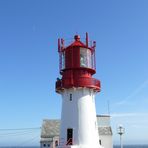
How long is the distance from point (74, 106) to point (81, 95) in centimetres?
117

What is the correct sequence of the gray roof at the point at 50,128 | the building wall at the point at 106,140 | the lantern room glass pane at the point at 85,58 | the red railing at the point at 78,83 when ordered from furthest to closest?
1. the gray roof at the point at 50,128
2. the building wall at the point at 106,140
3. the lantern room glass pane at the point at 85,58
4. the red railing at the point at 78,83

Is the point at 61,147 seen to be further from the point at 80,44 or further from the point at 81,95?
the point at 80,44

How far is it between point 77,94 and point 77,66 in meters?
2.51

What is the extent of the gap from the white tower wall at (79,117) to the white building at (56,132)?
1751 centimetres

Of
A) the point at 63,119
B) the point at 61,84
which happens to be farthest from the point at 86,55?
the point at 63,119

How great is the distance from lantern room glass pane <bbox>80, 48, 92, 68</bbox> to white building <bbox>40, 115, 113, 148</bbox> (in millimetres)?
19159

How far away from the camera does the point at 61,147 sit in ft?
91.4

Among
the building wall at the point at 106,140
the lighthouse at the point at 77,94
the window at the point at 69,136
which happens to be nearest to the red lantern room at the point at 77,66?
the lighthouse at the point at 77,94

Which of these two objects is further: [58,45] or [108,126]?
[108,126]

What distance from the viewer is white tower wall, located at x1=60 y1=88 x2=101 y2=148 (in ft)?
91.7

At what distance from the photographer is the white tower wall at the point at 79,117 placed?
2794 centimetres

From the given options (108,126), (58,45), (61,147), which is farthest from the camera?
(108,126)

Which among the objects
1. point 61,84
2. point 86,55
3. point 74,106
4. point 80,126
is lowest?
point 80,126

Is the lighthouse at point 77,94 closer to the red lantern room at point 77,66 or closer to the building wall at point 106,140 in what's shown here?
the red lantern room at point 77,66
